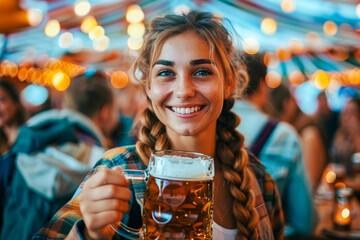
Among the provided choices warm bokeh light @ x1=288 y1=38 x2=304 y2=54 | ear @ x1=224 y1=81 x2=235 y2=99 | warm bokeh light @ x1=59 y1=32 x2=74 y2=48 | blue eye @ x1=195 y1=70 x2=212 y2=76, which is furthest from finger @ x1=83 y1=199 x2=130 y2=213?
warm bokeh light @ x1=288 y1=38 x2=304 y2=54

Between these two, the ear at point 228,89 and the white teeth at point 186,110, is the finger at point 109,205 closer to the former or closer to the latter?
the white teeth at point 186,110

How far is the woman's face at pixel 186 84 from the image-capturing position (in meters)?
0.98

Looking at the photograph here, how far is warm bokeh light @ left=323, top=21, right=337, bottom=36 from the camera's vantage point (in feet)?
9.75

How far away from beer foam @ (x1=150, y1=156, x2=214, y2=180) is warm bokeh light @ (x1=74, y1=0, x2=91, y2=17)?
189 centimetres

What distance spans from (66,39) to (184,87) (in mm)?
2369

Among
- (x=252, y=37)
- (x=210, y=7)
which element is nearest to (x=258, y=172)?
(x=210, y=7)

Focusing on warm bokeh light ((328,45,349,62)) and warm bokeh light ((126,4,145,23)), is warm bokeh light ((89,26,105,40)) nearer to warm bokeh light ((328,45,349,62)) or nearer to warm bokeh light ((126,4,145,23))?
warm bokeh light ((126,4,145,23))

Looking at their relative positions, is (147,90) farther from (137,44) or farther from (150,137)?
(137,44)

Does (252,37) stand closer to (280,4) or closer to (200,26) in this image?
(280,4)

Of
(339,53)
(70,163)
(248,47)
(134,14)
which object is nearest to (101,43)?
(134,14)

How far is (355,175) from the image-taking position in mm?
3184

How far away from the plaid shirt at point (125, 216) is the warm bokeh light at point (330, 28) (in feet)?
6.60

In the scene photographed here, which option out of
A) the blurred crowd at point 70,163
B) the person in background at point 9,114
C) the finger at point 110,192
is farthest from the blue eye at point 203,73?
the person in background at point 9,114

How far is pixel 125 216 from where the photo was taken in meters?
0.97
